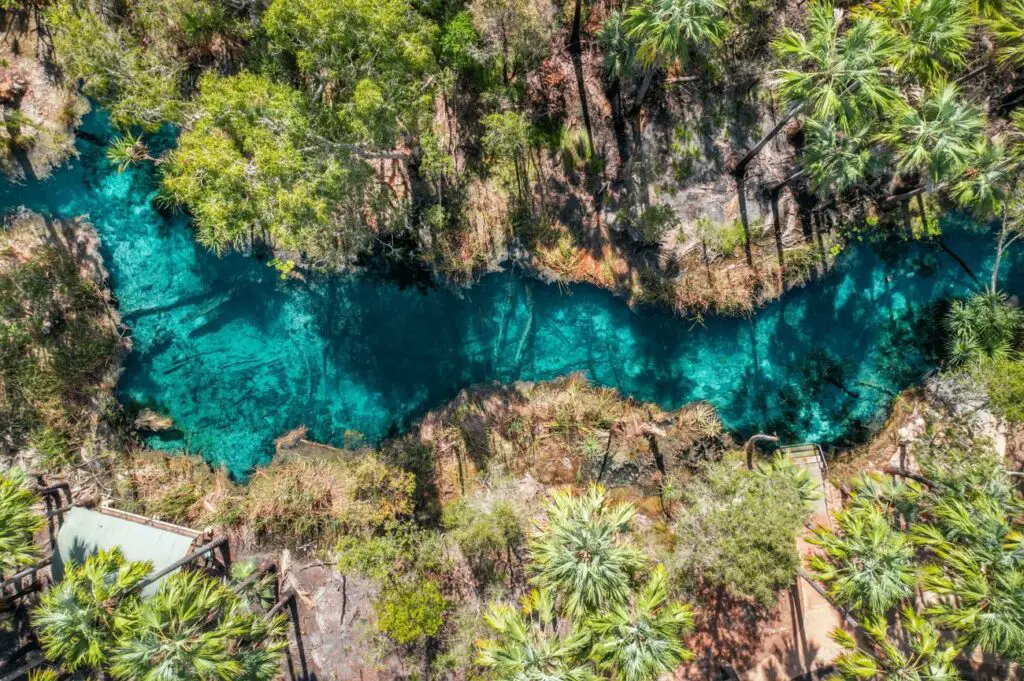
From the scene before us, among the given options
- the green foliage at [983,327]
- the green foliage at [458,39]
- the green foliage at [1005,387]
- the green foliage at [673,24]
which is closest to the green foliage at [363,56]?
the green foliage at [458,39]

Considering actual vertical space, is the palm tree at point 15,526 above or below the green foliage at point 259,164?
below

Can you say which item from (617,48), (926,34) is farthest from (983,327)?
(617,48)

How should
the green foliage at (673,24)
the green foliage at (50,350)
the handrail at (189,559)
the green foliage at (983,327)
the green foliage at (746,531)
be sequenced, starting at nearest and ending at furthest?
the green foliage at (673,24)
the green foliage at (746,531)
the handrail at (189,559)
the green foliage at (983,327)
the green foliage at (50,350)

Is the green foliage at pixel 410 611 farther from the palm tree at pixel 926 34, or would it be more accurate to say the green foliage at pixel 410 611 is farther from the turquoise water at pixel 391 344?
the palm tree at pixel 926 34

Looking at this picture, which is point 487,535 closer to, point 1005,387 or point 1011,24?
point 1005,387

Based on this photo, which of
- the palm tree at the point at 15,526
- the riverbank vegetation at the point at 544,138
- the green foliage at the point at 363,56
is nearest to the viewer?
the green foliage at the point at 363,56

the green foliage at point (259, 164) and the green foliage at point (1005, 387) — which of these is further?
the green foliage at point (1005, 387)

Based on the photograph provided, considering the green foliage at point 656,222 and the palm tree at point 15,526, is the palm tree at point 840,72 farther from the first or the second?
the palm tree at point 15,526

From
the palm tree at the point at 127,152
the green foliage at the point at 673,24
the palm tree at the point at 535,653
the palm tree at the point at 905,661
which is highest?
the palm tree at the point at 127,152
